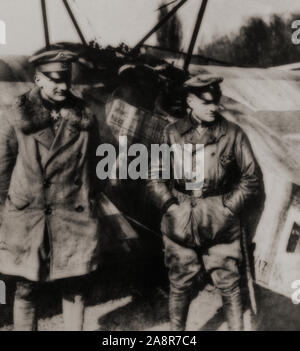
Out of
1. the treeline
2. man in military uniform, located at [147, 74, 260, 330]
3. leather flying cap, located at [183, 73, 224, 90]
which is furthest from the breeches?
the treeline

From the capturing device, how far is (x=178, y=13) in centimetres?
521

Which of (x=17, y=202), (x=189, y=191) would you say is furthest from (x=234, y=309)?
(x=17, y=202)

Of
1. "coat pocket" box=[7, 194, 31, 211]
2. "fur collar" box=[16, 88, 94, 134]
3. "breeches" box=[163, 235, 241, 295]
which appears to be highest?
"fur collar" box=[16, 88, 94, 134]

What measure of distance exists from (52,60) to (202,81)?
1210mm

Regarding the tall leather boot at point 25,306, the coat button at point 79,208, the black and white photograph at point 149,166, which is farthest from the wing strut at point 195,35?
the tall leather boot at point 25,306

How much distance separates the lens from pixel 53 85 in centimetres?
491

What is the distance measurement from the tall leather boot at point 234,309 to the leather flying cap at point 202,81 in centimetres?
172

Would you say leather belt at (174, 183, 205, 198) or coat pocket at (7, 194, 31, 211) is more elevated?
leather belt at (174, 183, 205, 198)

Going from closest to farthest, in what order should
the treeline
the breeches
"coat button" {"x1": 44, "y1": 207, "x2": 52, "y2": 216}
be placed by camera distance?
"coat button" {"x1": 44, "y1": 207, "x2": 52, "y2": 216} < the breeches < the treeline

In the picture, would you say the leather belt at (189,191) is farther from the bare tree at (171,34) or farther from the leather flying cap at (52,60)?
the leather flying cap at (52,60)

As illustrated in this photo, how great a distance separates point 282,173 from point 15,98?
2.32 metres

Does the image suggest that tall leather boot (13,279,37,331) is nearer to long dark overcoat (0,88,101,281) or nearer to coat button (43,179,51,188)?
long dark overcoat (0,88,101,281)

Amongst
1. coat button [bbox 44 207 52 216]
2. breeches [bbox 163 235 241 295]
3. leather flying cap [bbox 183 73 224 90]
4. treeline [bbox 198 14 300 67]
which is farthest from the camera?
treeline [bbox 198 14 300 67]

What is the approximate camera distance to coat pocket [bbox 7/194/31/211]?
4.91 meters
